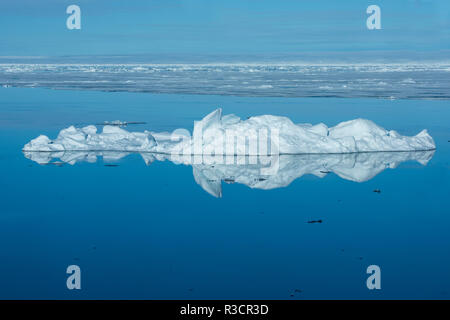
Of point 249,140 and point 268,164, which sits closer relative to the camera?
point 268,164

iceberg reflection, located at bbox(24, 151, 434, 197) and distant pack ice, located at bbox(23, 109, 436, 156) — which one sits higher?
distant pack ice, located at bbox(23, 109, 436, 156)

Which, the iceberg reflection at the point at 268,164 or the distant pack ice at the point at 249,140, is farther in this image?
the distant pack ice at the point at 249,140

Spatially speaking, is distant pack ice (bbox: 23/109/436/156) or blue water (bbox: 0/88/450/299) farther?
distant pack ice (bbox: 23/109/436/156)

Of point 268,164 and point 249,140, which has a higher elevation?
point 249,140
